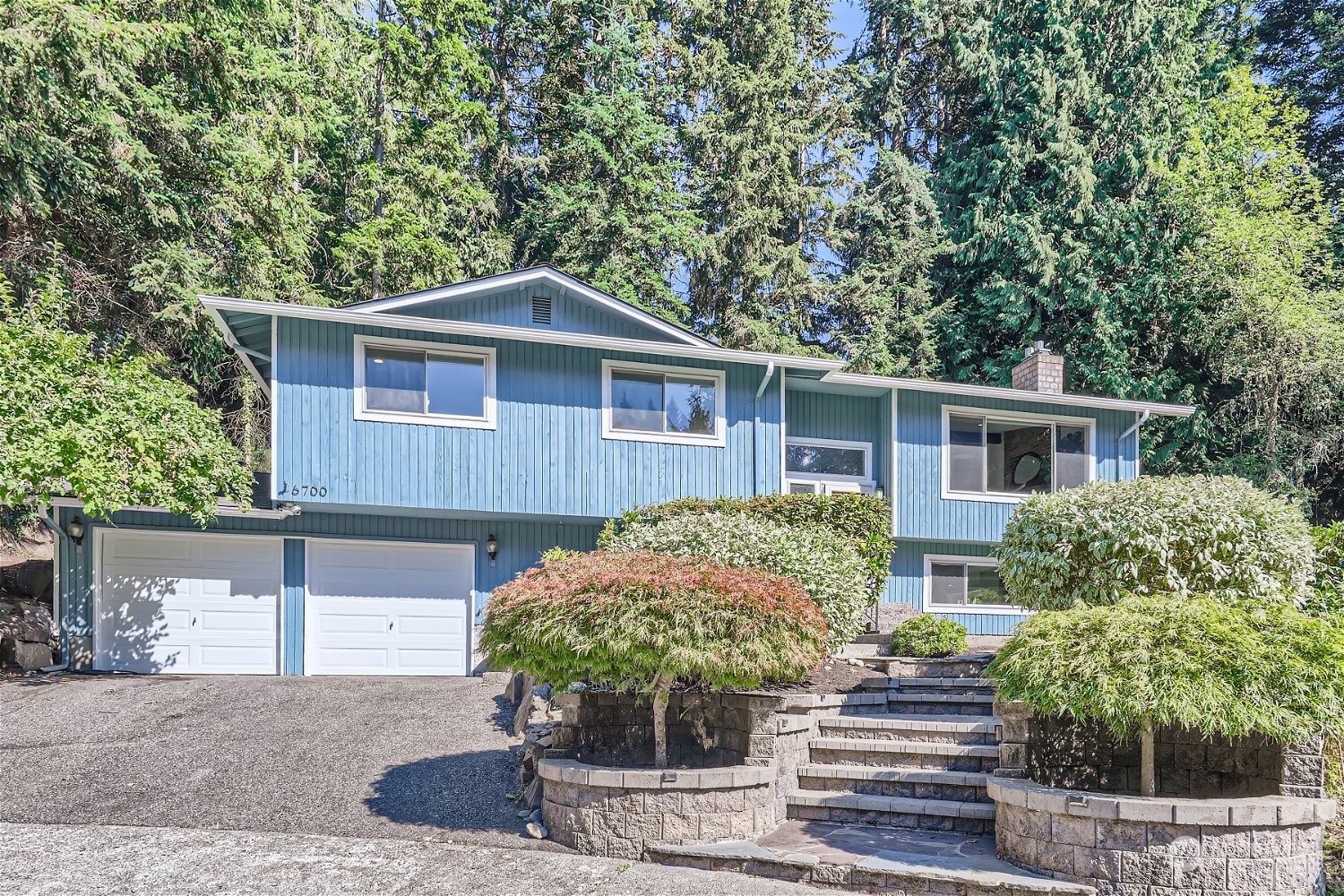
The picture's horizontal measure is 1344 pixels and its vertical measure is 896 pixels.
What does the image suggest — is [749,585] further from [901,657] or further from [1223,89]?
[1223,89]

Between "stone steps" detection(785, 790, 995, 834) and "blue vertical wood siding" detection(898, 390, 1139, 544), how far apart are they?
8.16 metres

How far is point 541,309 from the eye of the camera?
43.8ft

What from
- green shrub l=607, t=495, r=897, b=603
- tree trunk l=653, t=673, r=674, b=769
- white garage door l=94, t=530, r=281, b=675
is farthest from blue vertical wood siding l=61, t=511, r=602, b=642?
tree trunk l=653, t=673, r=674, b=769

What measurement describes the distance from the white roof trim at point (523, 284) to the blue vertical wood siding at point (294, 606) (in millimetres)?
3588

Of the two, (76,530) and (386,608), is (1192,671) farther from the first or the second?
(76,530)

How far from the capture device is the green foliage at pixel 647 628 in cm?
615

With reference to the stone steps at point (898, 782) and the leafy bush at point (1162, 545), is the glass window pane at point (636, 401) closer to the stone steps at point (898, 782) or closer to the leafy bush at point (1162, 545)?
the leafy bush at point (1162, 545)

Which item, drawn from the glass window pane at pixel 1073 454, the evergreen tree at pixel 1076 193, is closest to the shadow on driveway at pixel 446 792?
the glass window pane at pixel 1073 454

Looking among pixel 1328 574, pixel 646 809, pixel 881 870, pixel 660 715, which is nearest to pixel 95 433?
pixel 660 715

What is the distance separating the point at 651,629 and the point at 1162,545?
5.38 m

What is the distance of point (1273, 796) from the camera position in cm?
555

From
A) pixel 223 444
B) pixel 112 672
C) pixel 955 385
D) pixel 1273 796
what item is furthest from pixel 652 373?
pixel 1273 796

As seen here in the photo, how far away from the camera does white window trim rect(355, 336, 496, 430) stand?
12.1 m

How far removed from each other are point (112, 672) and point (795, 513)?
946 cm
